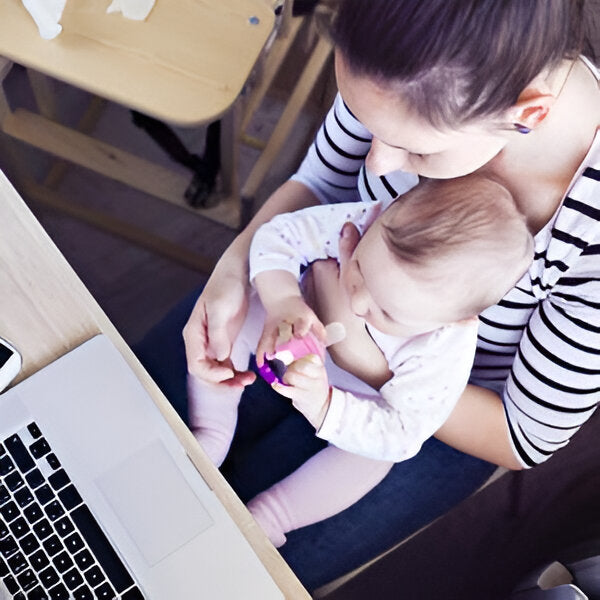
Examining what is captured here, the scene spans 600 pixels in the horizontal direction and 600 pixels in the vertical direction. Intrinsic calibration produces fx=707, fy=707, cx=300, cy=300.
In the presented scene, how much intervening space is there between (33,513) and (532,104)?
1.98ft

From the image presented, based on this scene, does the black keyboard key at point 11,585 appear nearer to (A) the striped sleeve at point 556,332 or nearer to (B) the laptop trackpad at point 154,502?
(B) the laptop trackpad at point 154,502

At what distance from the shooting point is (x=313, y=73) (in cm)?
155

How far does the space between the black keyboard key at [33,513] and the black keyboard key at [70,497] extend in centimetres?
2

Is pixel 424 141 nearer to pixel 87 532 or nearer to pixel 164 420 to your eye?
pixel 164 420

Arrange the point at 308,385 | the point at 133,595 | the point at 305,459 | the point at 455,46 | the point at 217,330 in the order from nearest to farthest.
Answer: the point at 455,46 → the point at 133,595 → the point at 308,385 → the point at 217,330 → the point at 305,459

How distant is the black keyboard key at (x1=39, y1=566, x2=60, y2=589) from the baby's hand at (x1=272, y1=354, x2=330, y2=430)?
0.29m

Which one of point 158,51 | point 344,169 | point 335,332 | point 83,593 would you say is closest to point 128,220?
point 158,51

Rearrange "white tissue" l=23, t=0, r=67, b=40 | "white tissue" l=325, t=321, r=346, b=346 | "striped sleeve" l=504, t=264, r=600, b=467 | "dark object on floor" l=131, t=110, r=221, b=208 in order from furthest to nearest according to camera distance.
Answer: "dark object on floor" l=131, t=110, r=221, b=208
"white tissue" l=23, t=0, r=67, b=40
"white tissue" l=325, t=321, r=346, b=346
"striped sleeve" l=504, t=264, r=600, b=467

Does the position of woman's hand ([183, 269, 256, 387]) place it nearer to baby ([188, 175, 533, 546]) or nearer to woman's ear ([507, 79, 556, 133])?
baby ([188, 175, 533, 546])

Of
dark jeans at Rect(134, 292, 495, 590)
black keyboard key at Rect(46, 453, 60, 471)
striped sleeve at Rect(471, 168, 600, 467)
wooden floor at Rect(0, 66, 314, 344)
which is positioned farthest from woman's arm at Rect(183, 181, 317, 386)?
wooden floor at Rect(0, 66, 314, 344)

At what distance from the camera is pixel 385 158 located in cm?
70

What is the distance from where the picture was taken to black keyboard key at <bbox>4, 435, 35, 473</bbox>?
2.32 feet

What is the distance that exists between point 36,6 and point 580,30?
2.50 feet

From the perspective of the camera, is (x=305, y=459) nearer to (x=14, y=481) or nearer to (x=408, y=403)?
Answer: (x=408, y=403)
